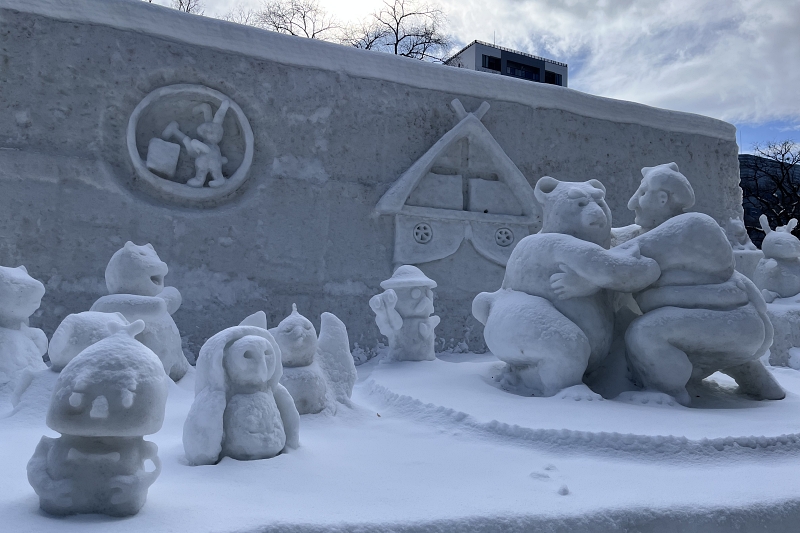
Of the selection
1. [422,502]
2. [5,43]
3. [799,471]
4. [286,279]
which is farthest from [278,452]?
[5,43]

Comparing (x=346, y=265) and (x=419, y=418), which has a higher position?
(x=346, y=265)

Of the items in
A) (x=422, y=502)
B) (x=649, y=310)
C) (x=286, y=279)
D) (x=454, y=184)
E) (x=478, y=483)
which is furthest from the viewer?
(x=454, y=184)

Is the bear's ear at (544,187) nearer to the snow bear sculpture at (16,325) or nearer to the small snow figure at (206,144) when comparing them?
the small snow figure at (206,144)

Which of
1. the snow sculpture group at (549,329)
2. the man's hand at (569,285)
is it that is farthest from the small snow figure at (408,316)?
the man's hand at (569,285)

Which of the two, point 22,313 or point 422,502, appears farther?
point 22,313

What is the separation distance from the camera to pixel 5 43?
16.4 feet

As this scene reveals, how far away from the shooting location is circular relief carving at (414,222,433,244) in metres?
6.31

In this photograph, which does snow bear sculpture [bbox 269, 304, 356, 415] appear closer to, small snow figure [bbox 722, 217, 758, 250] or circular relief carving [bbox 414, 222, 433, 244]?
circular relief carving [bbox 414, 222, 433, 244]

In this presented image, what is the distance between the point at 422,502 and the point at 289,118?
4749 millimetres

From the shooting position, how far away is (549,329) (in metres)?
3.35

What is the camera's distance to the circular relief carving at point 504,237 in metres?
6.75

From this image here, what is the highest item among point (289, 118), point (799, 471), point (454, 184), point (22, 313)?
point (289, 118)

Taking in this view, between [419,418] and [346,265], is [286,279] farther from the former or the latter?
[419,418]

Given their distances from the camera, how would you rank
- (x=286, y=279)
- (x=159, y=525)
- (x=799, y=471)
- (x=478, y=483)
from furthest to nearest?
(x=286, y=279)
(x=799, y=471)
(x=478, y=483)
(x=159, y=525)
